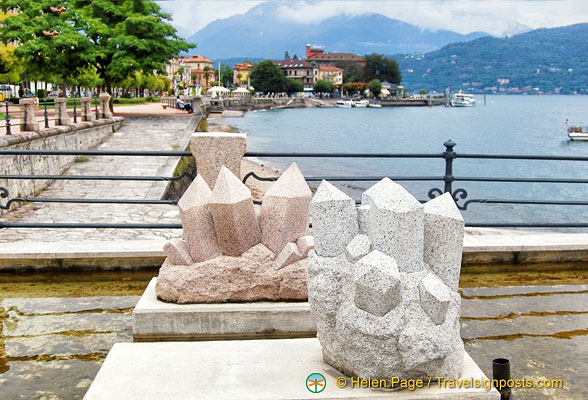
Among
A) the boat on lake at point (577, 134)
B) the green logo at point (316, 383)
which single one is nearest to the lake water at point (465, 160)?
the boat on lake at point (577, 134)

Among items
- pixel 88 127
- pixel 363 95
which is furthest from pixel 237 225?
pixel 363 95

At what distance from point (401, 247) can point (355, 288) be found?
0.30 meters

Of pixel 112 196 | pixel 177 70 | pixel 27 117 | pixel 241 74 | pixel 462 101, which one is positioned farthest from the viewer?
pixel 241 74

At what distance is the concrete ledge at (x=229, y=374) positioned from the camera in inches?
116

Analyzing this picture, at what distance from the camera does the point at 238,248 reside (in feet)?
14.0

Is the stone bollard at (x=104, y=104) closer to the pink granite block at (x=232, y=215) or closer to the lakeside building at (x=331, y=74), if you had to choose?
the pink granite block at (x=232, y=215)

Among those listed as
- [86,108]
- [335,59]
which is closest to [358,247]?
[86,108]

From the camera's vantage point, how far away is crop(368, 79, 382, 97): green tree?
137 m

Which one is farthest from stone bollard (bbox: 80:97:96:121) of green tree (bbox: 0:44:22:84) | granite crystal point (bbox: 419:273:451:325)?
granite crystal point (bbox: 419:273:451:325)

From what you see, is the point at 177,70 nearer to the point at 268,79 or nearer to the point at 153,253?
the point at 268,79

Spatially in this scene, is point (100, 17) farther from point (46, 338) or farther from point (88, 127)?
point (46, 338)

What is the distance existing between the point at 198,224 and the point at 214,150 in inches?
47.6

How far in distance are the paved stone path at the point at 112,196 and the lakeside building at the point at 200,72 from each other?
405ft

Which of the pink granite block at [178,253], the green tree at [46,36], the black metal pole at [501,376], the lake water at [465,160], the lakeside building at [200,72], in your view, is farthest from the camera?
the lakeside building at [200,72]
